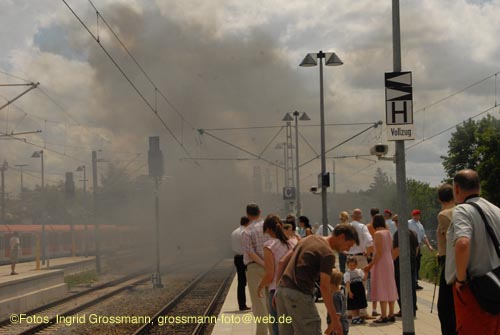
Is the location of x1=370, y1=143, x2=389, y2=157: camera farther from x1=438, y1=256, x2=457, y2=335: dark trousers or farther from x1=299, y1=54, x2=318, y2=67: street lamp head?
x1=299, y1=54, x2=318, y2=67: street lamp head

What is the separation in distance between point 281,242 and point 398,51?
11.0 feet

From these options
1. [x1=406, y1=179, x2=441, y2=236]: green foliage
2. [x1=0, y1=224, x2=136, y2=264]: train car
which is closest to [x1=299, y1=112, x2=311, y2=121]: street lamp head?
[x1=0, y1=224, x2=136, y2=264]: train car

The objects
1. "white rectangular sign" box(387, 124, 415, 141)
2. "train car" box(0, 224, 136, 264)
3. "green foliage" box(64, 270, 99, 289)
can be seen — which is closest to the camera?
"white rectangular sign" box(387, 124, 415, 141)

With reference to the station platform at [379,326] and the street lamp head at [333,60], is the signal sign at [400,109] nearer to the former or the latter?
the station platform at [379,326]

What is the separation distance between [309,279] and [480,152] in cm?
7078

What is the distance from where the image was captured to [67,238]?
2341 inches

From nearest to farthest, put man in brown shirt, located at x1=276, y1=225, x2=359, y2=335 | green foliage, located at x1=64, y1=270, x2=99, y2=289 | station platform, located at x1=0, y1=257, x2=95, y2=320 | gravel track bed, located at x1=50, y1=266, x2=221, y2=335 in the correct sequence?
Answer: man in brown shirt, located at x1=276, y1=225, x2=359, y2=335
gravel track bed, located at x1=50, y1=266, x2=221, y2=335
station platform, located at x1=0, y1=257, x2=95, y2=320
green foliage, located at x1=64, y1=270, x2=99, y2=289

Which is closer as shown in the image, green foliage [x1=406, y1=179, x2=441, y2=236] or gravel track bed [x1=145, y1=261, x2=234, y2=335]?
gravel track bed [x1=145, y1=261, x2=234, y2=335]

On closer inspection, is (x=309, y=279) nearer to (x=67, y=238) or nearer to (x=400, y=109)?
(x=400, y=109)

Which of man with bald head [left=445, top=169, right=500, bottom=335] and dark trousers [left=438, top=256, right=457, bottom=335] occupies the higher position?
man with bald head [left=445, top=169, right=500, bottom=335]

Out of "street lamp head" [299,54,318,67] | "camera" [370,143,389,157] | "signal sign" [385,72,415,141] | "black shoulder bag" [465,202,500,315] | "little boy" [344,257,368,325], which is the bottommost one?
"little boy" [344,257,368,325]

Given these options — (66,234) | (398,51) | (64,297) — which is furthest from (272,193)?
(398,51)

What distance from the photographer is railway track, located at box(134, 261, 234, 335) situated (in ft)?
54.2

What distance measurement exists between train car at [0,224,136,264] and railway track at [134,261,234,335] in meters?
23.8
